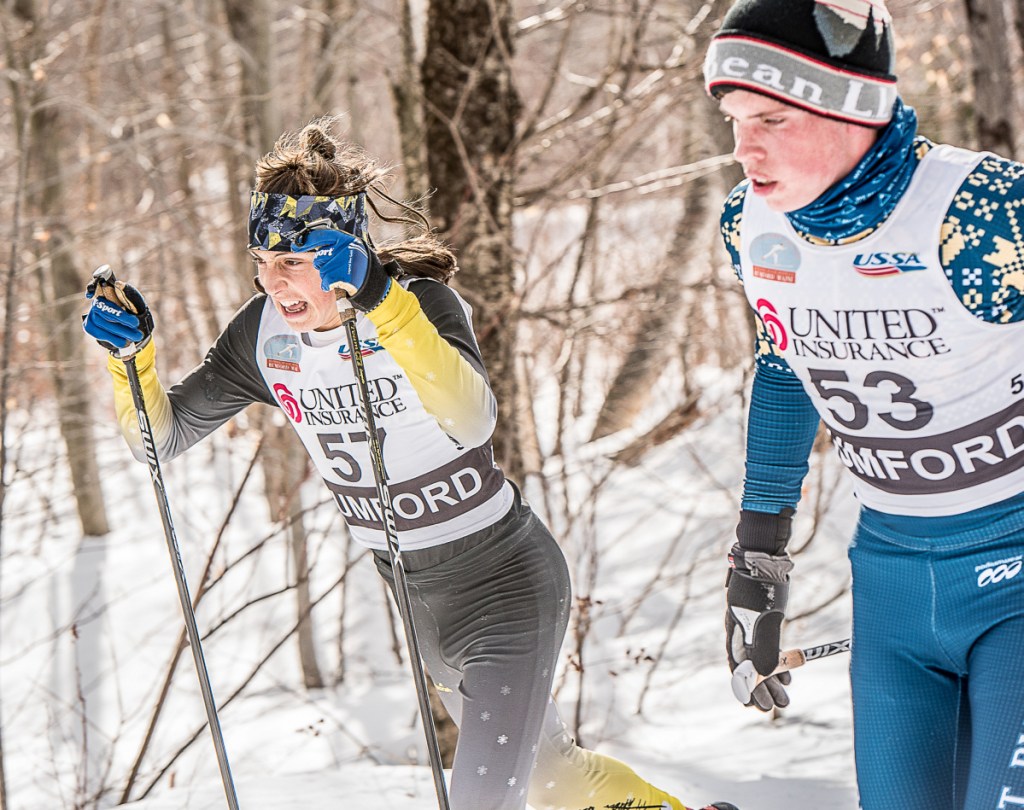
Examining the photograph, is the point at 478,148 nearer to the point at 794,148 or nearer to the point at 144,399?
the point at 144,399

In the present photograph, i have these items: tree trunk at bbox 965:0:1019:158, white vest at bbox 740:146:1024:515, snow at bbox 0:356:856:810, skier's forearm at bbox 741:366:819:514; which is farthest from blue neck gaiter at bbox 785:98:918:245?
tree trunk at bbox 965:0:1019:158

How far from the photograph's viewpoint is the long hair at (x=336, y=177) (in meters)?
2.64

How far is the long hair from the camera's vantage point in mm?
2637

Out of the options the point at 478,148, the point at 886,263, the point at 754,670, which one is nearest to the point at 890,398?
the point at 886,263

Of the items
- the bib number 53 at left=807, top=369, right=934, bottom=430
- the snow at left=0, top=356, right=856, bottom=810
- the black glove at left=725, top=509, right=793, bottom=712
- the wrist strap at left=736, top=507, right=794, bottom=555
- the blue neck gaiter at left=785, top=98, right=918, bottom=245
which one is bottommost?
the snow at left=0, top=356, right=856, bottom=810

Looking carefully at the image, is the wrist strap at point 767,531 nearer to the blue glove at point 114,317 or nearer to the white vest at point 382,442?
the white vest at point 382,442

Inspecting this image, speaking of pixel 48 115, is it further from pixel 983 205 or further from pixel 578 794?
pixel 983 205

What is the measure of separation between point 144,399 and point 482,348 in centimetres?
212

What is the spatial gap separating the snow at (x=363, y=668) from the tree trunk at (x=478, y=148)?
1062 millimetres

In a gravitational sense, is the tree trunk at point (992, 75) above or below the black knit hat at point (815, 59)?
below

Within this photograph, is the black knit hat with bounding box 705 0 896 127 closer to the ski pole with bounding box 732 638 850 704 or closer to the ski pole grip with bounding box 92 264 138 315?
the ski pole with bounding box 732 638 850 704

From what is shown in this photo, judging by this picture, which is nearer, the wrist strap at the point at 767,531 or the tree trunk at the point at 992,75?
the wrist strap at the point at 767,531

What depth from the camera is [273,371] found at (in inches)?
107

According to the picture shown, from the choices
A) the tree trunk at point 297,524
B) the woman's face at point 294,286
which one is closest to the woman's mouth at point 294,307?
the woman's face at point 294,286
